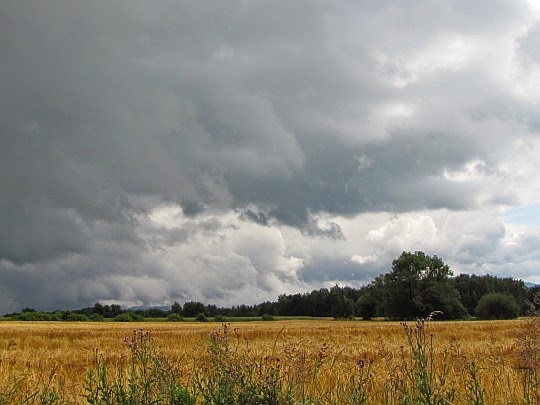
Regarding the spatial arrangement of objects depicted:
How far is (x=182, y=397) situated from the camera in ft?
16.4

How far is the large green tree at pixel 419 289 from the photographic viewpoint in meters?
104

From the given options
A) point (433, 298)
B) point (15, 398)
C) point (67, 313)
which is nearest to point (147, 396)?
point (15, 398)

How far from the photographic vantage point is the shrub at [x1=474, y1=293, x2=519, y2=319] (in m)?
102

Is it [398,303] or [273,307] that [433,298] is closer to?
[398,303]

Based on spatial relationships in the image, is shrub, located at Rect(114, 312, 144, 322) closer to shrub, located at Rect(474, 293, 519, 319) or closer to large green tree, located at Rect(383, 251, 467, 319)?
large green tree, located at Rect(383, 251, 467, 319)

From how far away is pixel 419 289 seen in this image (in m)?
106

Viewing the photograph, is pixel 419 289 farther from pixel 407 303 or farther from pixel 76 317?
pixel 76 317

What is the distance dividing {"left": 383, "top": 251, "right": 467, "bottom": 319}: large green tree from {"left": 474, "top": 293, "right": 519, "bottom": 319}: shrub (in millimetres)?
3833

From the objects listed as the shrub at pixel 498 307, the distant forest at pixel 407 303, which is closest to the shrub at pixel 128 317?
the distant forest at pixel 407 303

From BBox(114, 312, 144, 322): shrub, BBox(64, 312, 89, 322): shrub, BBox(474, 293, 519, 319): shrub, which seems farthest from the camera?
BBox(64, 312, 89, 322): shrub

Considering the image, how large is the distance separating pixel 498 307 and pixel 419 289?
15496 millimetres

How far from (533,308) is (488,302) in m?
111

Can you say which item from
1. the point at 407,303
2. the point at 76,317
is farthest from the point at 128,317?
the point at 407,303

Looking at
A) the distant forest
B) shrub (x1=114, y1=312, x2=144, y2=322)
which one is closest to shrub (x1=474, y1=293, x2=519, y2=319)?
the distant forest
